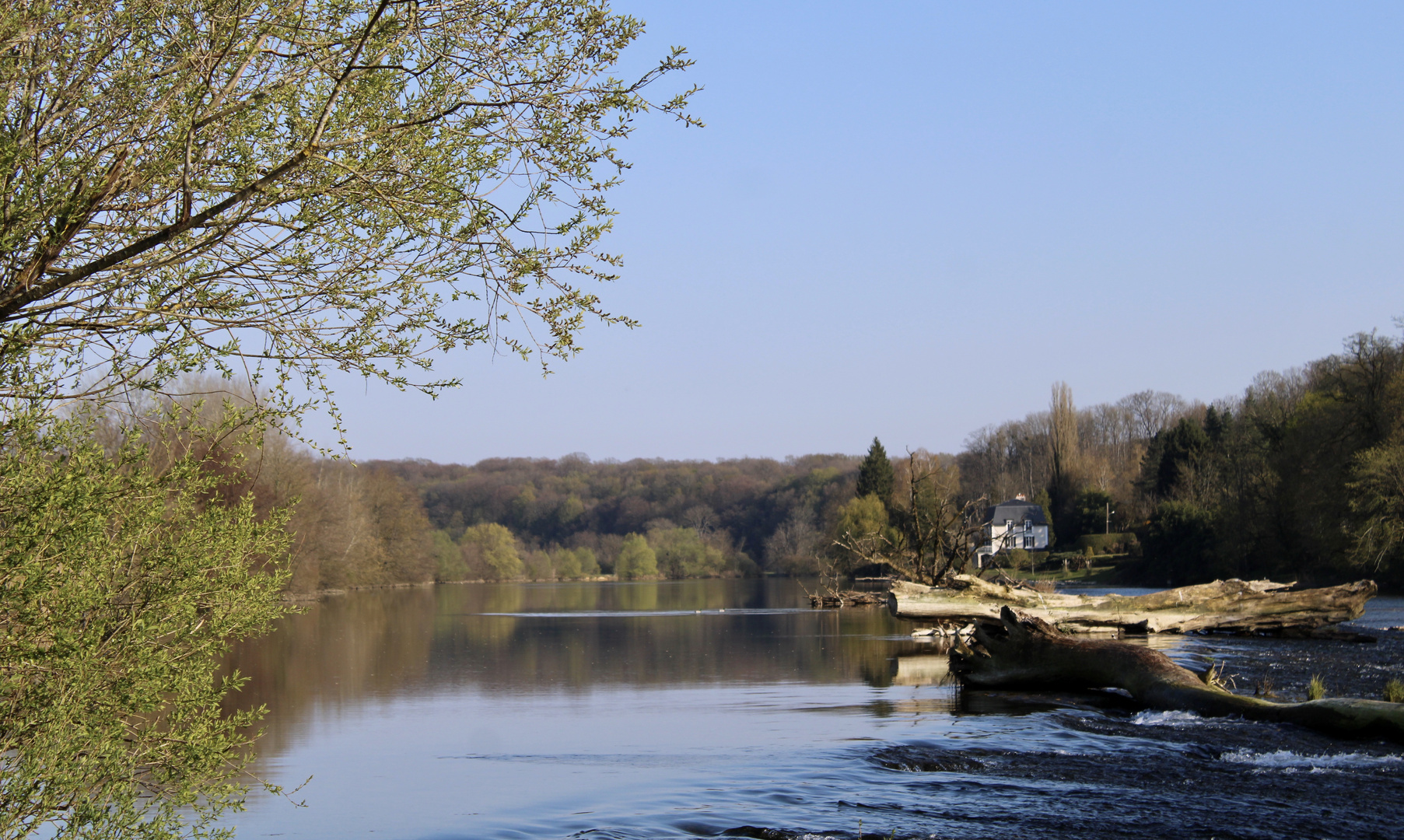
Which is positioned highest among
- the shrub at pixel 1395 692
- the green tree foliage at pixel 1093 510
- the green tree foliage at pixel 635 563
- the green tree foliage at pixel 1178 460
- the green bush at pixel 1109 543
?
the green tree foliage at pixel 1178 460

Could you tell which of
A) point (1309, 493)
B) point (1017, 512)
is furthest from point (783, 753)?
point (1017, 512)

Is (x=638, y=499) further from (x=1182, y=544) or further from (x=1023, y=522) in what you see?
(x=1182, y=544)

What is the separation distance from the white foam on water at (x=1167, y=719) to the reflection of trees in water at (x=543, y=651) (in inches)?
246

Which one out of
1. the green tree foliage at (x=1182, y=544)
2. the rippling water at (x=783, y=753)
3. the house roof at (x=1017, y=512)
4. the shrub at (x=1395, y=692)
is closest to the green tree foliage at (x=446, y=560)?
the house roof at (x=1017, y=512)

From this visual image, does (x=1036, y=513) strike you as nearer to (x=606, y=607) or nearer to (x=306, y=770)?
(x=606, y=607)

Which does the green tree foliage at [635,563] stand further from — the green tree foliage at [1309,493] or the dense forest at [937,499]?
the green tree foliage at [1309,493]

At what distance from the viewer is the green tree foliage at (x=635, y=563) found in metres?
101

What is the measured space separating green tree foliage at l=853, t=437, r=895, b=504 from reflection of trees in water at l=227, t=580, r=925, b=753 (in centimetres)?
2768

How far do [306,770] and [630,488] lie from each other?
12006 cm

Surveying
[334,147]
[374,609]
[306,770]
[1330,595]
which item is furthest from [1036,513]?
[334,147]

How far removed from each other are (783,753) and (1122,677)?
19.3 ft

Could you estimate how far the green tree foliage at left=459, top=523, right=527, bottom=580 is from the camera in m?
98.2

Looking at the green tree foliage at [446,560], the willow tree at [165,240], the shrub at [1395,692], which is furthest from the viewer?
the green tree foliage at [446,560]

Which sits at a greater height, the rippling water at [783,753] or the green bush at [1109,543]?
the green bush at [1109,543]
